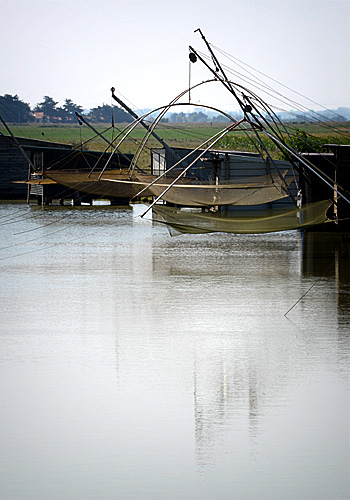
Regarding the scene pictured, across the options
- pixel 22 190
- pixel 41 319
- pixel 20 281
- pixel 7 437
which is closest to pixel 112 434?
pixel 7 437

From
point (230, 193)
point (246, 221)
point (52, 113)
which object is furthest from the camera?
point (52, 113)

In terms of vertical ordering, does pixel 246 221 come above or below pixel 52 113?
below

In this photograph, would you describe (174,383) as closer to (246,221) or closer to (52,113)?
(246,221)

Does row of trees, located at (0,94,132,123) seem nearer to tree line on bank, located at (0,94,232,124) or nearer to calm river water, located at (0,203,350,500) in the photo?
tree line on bank, located at (0,94,232,124)

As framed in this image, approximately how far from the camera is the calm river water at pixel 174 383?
4570 millimetres

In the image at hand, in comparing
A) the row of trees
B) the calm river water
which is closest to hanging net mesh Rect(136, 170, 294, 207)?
the calm river water

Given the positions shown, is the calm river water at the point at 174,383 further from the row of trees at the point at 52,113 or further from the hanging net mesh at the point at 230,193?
the row of trees at the point at 52,113

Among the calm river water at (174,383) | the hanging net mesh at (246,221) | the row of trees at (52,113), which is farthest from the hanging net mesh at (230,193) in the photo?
the row of trees at (52,113)

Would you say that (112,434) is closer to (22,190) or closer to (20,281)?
(20,281)

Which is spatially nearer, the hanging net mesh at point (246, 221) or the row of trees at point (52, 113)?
the hanging net mesh at point (246, 221)

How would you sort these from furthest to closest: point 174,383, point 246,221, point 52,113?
1. point 52,113
2. point 246,221
3. point 174,383

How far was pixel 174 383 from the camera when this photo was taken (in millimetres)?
6426

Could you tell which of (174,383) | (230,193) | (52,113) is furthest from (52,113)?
(174,383)

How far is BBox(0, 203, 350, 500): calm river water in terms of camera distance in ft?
15.0
